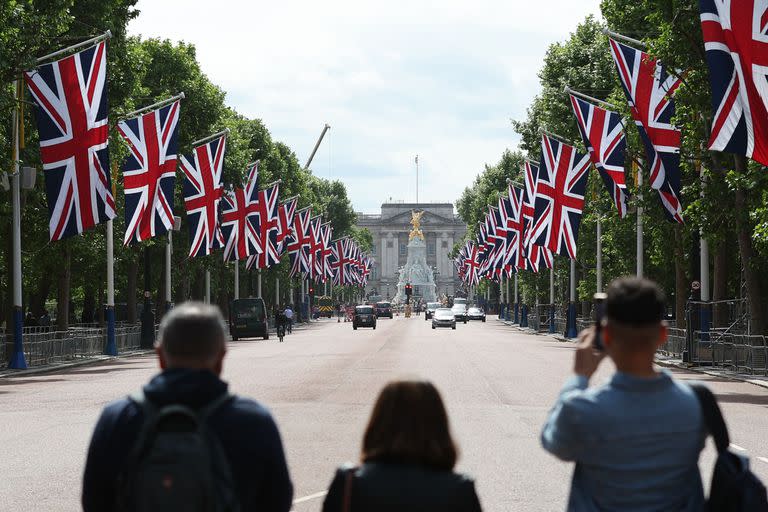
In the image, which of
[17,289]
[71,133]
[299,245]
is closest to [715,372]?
[71,133]

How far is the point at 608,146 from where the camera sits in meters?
35.2

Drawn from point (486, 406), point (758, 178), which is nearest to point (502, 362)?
point (758, 178)

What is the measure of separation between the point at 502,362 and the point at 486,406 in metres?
15.9

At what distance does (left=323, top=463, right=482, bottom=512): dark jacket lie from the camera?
4.28m

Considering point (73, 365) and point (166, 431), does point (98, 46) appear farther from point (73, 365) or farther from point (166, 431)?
point (166, 431)

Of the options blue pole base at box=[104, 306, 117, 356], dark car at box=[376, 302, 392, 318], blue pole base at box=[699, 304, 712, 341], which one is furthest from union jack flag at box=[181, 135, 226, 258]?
dark car at box=[376, 302, 392, 318]

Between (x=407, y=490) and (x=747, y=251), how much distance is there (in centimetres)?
2963

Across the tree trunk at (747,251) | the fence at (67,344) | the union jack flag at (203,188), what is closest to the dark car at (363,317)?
the fence at (67,344)

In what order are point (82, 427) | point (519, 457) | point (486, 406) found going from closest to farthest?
point (519, 457)
point (82, 427)
point (486, 406)

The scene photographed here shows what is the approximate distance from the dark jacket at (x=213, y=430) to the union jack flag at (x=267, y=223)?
5491 cm

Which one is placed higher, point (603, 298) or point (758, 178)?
point (758, 178)

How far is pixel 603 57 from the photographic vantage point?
185 feet

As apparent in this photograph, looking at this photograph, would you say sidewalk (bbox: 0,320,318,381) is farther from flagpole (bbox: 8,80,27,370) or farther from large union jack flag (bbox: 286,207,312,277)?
large union jack flag (bbox: 286,207,312,277)

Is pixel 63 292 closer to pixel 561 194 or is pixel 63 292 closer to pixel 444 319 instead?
pixel 561 194
